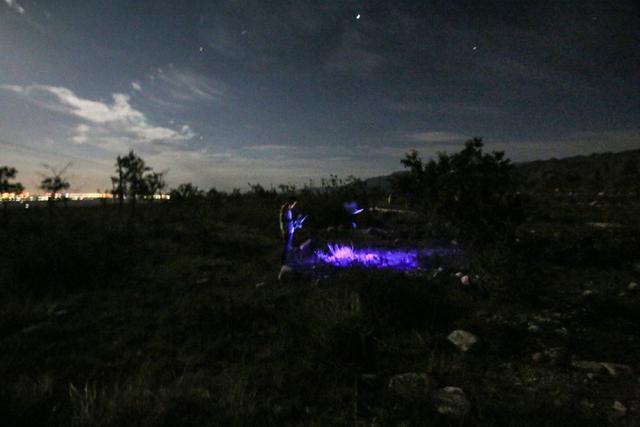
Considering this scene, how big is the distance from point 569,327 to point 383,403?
3183 millimetres

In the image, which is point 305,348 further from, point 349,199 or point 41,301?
point 349,199

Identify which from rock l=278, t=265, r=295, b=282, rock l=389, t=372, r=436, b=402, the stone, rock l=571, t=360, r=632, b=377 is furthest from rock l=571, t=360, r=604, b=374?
rock l=278, t=265, r=295, b=282

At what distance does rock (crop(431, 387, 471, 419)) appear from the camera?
3059mm

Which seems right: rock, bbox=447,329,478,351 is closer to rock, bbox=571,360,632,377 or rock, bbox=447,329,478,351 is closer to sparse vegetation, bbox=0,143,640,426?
sparse vegetation, bbox=0,143,640,426

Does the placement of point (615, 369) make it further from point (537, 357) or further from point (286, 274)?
point (286, 274)

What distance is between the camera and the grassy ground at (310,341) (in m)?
3.16

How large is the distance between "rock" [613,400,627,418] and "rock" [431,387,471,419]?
50.7 inches

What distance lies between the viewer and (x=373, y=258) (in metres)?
9.09

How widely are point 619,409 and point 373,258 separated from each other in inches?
242

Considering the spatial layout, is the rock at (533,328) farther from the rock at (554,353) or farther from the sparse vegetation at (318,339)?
the rock at (554,353)

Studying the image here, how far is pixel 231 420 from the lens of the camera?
3016 mm

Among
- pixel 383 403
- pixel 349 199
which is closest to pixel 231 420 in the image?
pixel 383 403

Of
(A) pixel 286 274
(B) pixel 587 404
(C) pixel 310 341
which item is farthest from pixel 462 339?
(A) pixel 286 274

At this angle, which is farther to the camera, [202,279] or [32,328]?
[202,279]
